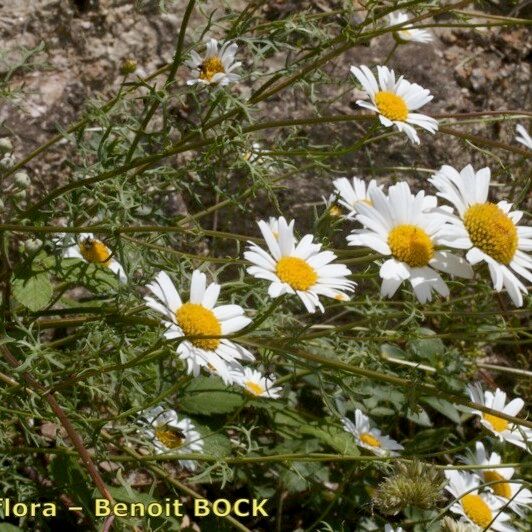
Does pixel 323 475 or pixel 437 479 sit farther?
pixel 323 475

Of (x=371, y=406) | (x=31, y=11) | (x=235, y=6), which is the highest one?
(x=235, y=6)

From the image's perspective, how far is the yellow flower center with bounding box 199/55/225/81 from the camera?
182cm

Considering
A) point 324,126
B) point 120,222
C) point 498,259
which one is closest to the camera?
point 498,259

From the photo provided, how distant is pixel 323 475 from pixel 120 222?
0.81 metres

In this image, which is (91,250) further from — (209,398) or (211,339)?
(211,339)

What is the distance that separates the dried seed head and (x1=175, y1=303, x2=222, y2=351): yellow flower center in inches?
18.3

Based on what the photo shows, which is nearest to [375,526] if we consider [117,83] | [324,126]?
[324,126]

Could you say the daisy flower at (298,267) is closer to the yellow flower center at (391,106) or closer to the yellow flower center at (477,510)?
the yellow flower center at (391,106)

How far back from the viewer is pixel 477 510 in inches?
77.4

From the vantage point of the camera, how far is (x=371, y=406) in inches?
86.3

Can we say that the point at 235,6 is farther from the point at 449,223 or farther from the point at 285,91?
the point at 449,223

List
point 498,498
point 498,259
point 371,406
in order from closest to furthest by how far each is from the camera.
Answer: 1. point 498,259
2. point 498,498
3. point 371,406

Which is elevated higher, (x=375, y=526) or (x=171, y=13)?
(x=171, y=13)

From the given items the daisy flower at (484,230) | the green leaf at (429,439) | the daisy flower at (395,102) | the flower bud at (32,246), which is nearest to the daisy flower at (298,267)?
the daisy flower at (484,230)
